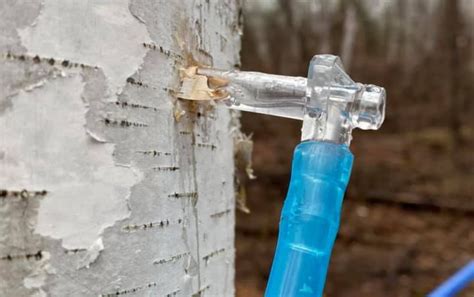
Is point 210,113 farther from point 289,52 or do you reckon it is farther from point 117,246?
point 289,52

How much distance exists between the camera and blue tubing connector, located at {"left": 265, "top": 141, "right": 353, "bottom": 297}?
0.40 metres

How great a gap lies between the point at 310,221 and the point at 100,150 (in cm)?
15

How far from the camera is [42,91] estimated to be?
36 centimetres

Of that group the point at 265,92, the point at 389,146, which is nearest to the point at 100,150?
the point at 265,92

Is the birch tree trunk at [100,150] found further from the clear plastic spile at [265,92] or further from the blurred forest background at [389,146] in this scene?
the blurred forest background at [389,146]

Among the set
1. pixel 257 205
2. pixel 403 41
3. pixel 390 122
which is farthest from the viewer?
pixel 403 41

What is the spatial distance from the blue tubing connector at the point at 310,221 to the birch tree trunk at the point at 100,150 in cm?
10

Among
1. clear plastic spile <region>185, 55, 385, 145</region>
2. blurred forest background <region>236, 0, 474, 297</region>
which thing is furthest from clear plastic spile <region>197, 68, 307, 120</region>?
blurred forest background <region>236, 0, 474, 297</region>

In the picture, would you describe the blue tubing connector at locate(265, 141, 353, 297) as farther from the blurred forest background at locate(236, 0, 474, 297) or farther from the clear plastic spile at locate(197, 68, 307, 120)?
the blurred forest background at locate(236, 0, 474, 297)

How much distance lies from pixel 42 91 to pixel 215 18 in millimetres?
213

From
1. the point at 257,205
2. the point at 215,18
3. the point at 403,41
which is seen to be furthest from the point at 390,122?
the point at 215,18

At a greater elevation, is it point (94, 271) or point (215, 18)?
point (215, 18)

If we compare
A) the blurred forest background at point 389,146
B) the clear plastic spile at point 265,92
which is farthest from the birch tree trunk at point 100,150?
the blurred forest background at point 389,146

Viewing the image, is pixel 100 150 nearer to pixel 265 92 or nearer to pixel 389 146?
pixel 265 92
